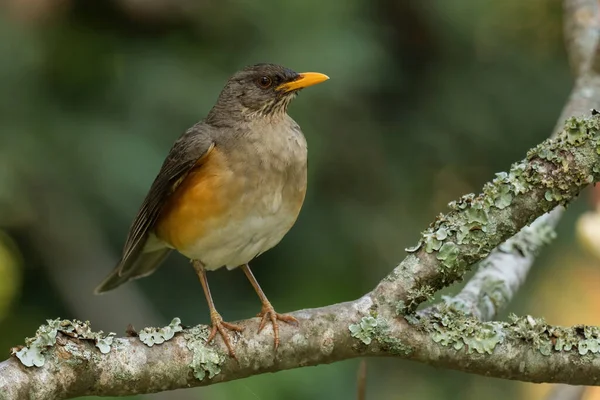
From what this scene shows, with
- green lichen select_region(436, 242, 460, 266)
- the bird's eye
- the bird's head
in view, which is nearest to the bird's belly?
the bird's head

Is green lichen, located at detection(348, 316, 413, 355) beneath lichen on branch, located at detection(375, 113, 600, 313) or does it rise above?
beneath

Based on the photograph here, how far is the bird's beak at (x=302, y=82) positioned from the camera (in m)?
3.83

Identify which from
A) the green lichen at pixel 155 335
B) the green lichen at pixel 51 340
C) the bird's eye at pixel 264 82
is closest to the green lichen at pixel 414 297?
the green lichen at pixel 155 335

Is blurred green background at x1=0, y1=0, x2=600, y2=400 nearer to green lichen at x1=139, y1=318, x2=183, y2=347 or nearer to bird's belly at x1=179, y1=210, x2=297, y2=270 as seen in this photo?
bird's belly at x1=179, y1=210, x2=297, y2=270

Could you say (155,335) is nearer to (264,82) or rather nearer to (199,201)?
(199,201)

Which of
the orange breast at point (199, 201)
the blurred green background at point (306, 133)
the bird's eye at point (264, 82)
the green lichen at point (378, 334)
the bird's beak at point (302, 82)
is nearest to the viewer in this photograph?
the green lichen at point (378, 334)

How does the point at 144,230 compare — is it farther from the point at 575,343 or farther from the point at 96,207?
the point at 575,343

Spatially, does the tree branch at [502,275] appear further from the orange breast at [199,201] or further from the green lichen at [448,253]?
the orange breast at [199,201]

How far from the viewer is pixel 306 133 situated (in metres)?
4.68

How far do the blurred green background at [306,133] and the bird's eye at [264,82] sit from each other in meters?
0.61

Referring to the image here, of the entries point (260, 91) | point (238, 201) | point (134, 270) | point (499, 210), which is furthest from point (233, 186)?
point (499, 210)

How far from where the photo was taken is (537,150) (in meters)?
2.74

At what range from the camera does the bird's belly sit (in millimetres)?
3465

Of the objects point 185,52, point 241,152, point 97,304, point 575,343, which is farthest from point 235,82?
point 575,343
